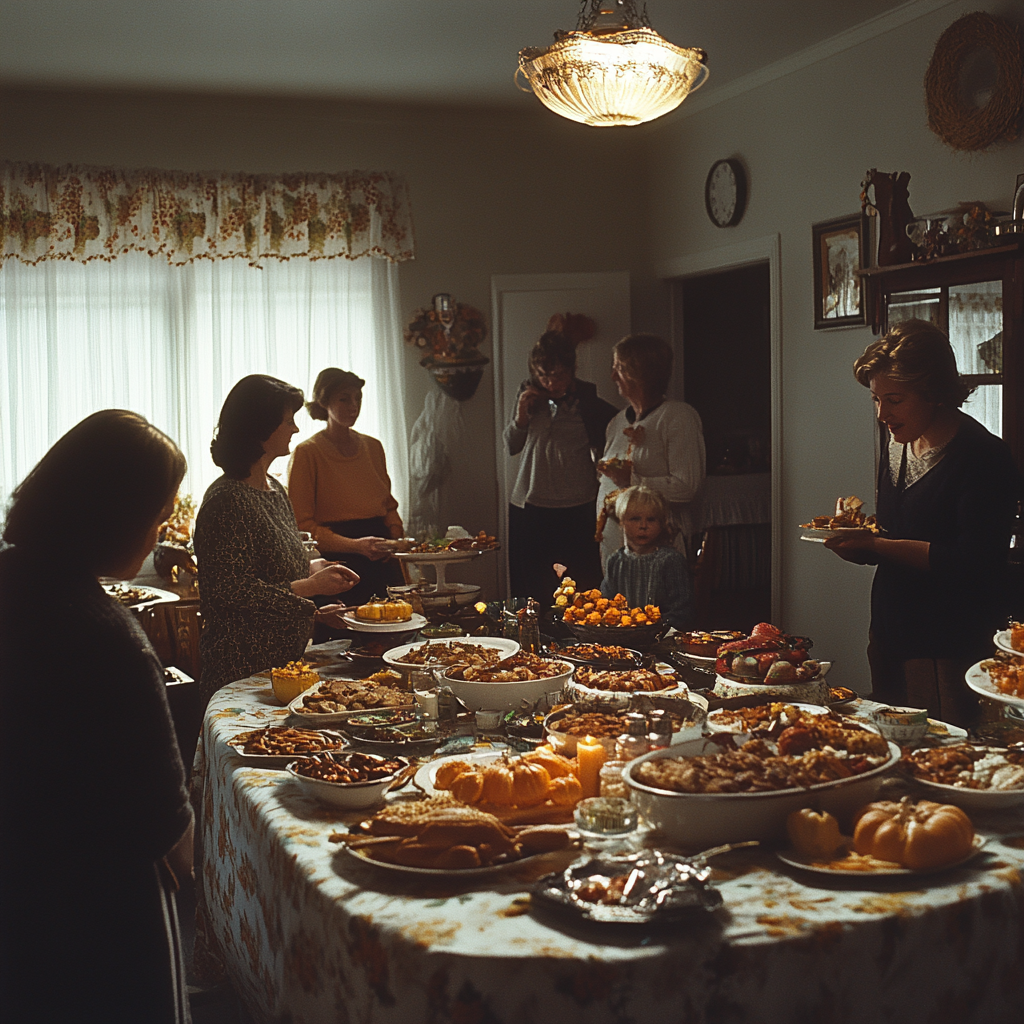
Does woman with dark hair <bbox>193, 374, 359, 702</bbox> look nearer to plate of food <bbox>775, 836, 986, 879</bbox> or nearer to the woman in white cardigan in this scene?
plate of food <bbox>775, 836, 986, 879</bbox>

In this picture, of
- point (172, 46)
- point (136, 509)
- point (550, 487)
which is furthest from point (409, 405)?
point (136, 509)

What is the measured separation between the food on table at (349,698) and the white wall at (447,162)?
11.5 ft

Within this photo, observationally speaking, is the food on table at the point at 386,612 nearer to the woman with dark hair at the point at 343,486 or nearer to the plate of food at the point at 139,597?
the woman with dark hair at the point at 343,486

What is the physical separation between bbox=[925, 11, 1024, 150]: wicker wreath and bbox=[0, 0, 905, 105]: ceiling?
0.38 m

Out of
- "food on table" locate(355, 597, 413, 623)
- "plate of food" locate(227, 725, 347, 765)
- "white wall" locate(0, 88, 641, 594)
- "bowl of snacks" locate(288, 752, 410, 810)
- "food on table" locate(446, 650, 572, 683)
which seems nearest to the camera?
"bowl of snacks" locate(288, 752, 410, 810)

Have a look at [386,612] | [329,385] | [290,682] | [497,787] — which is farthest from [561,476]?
[497,787]

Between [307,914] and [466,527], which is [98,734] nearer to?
[307,914]

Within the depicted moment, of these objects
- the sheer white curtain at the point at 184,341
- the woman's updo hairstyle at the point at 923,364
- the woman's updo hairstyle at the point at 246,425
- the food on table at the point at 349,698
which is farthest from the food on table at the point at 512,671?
the sheer white curtain at the point at 184,341

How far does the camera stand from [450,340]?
19.0 feet

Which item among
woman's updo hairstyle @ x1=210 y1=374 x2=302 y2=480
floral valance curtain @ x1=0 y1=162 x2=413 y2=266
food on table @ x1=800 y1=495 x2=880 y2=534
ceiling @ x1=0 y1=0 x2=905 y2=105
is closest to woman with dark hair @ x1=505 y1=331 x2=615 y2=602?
floral valance curtain @ x1=0 y1=162 x2=413 y2=266

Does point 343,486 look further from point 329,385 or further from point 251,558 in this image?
point 251,558

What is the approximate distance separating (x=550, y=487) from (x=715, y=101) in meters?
2.16

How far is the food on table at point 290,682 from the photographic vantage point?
93.7 inches

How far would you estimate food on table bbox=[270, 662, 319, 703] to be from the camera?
2.38 metres
